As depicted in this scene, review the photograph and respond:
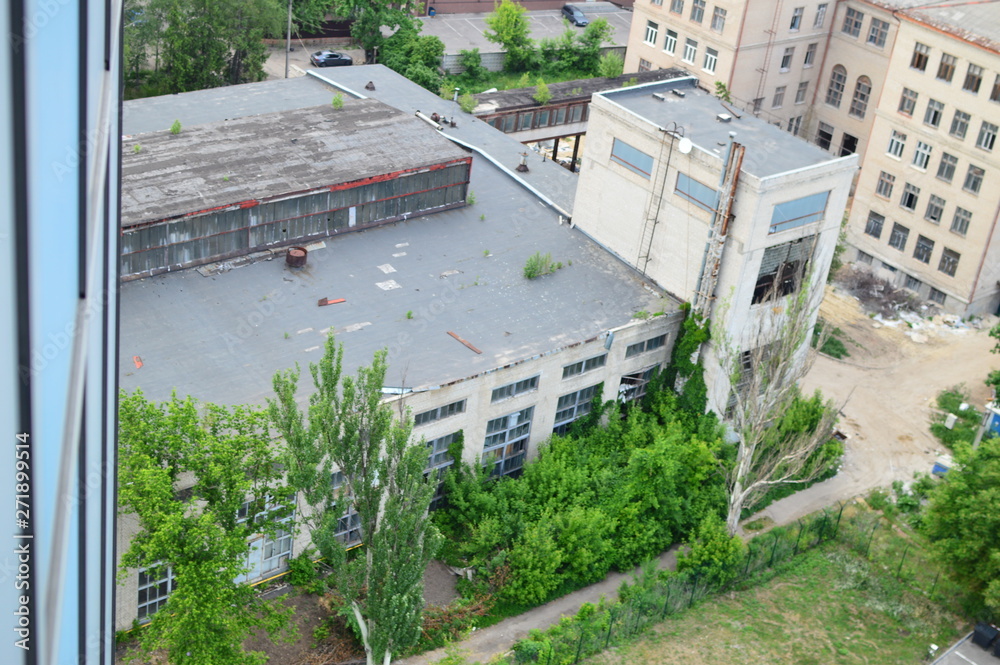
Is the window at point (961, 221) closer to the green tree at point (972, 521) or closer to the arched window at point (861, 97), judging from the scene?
the arched window at point (861, 97)

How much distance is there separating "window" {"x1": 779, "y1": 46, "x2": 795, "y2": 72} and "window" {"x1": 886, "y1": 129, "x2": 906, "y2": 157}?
11473mm

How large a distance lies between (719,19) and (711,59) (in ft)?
7.85

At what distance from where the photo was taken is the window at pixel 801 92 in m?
67.5

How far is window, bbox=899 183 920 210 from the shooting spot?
56.4 meters

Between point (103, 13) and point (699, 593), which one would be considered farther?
point (699, 593)

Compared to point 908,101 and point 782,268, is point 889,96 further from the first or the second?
point 782,268

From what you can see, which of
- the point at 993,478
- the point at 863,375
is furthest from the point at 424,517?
the point at 863,375

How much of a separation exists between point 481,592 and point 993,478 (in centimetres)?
1673

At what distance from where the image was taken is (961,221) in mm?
54469

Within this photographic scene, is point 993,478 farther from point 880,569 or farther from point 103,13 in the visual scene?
point 103,13

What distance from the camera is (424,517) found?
96.0ft

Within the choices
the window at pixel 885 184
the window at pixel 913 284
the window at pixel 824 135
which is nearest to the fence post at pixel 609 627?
the window at pixel 913 284

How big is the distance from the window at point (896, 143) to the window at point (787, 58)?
11.5m

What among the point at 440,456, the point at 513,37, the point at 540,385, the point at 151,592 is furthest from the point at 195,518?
the point at 513,37
